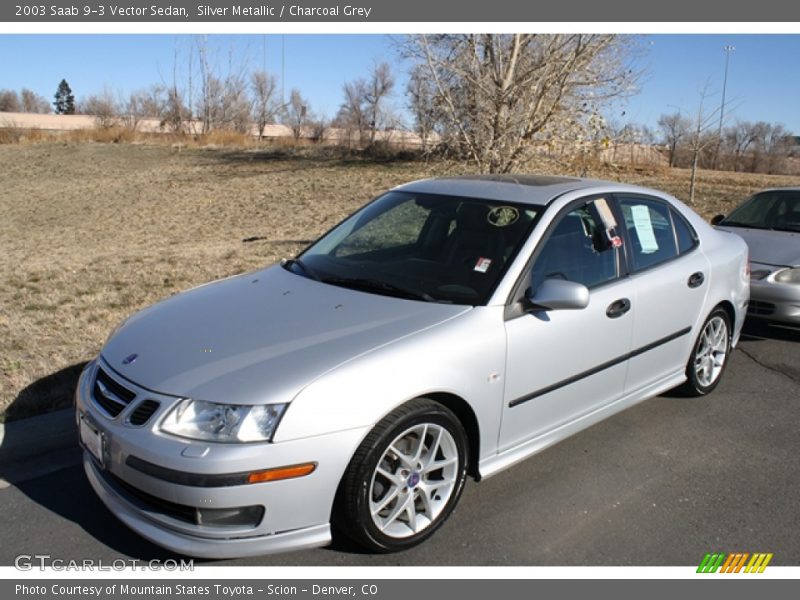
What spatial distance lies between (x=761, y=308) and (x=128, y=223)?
1369 centimetres

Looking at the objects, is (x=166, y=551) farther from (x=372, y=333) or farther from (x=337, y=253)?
(x=337, y=253)

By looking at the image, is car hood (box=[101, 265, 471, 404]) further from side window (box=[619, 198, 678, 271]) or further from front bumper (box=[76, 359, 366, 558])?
side window (box=[619, 198, 678, 271])

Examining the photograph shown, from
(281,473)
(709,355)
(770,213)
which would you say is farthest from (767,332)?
(281,473)

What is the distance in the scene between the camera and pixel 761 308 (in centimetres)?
639

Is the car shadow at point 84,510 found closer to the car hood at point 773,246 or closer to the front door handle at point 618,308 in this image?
the front door handle at point 618,308

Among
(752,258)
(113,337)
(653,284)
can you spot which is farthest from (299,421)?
(752,258)

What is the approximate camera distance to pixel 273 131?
8075cm

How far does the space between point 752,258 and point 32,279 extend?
743cm

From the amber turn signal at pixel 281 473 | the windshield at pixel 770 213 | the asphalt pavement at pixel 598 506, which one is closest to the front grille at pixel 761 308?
the windshield at pixel 770 213

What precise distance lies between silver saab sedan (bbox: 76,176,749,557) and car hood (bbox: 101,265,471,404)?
13 millimetres

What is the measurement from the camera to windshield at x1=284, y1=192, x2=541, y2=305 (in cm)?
367

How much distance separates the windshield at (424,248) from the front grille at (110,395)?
1264 mm

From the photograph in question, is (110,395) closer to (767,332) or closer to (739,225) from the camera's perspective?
(767,332)
